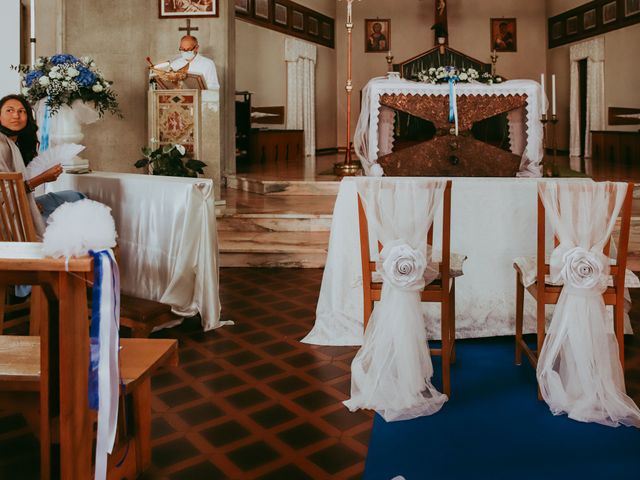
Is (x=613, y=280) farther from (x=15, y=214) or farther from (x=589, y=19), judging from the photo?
(x=589, y=19)

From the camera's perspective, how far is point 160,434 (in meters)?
2.72

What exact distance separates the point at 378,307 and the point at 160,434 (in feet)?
3.66

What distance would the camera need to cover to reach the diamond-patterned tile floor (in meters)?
2.47

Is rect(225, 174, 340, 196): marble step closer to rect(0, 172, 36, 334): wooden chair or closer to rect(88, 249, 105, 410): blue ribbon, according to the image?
rect(0, 172, 36, 334): wooden chair

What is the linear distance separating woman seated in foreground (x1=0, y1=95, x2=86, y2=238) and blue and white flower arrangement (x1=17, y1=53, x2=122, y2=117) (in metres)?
0.43

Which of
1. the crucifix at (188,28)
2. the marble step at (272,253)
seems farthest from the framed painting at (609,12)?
the marble step at (272,253)

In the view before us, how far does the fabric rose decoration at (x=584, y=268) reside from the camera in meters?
2.96

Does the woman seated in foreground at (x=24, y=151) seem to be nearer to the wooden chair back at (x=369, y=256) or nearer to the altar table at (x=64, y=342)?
the wooden chair back at (x=369, y=256)

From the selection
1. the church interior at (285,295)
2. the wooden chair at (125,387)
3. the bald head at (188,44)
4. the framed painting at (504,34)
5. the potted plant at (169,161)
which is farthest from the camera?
the framed painting at (504,34)

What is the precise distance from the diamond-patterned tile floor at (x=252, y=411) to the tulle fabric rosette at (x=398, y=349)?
0.14 metres

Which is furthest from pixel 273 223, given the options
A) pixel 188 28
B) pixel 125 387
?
pixel 125 387

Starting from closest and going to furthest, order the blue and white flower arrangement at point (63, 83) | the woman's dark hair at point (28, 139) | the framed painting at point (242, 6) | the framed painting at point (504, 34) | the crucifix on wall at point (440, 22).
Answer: the woman's dark hair at point (28, 139), the blue and white flower arrangement at point (63, 83), the framed painting at point (242, 6), the crucifix on wall at point (440, 22), the framed painting at point (504, 34)

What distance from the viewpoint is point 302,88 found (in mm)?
14062

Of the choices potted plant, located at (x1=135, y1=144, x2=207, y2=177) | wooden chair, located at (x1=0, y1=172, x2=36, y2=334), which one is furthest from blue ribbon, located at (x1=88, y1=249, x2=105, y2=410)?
potted plant, located at (x1=135, y1=144, x2=207, y2=177)
